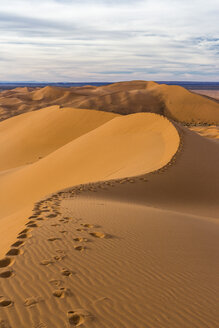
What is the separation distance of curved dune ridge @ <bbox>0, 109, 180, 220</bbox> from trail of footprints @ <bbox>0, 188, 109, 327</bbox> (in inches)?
219

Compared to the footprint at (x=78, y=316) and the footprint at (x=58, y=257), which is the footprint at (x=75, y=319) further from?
the footprint at (x=58, y=257)

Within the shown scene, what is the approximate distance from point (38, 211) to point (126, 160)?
8.51 m

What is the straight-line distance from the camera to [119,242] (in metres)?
5.07

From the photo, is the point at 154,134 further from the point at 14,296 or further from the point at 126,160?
the point at 14,296

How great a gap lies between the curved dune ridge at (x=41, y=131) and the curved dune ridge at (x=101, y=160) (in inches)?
301

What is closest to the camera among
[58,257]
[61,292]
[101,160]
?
[61,292]

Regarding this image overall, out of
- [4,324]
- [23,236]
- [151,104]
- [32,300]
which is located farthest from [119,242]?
[151,104]

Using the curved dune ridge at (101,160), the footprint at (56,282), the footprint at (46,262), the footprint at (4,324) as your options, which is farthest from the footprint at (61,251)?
the curved dune ridge at (101,160)

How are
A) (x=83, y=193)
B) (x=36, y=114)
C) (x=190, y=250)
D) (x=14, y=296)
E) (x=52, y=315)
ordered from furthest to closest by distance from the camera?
(x=36, y=114) → (x=83, y=193) → (x=190, y=250) → (x=14, y=296) → (x=52, y=315)

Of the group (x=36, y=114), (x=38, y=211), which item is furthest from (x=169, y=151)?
(x=36, y=114)

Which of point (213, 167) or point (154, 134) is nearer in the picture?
point (213, 167)

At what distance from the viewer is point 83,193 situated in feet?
30.0

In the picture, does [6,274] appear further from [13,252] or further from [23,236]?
[23,236]

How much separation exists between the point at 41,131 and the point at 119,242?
26458 mm
